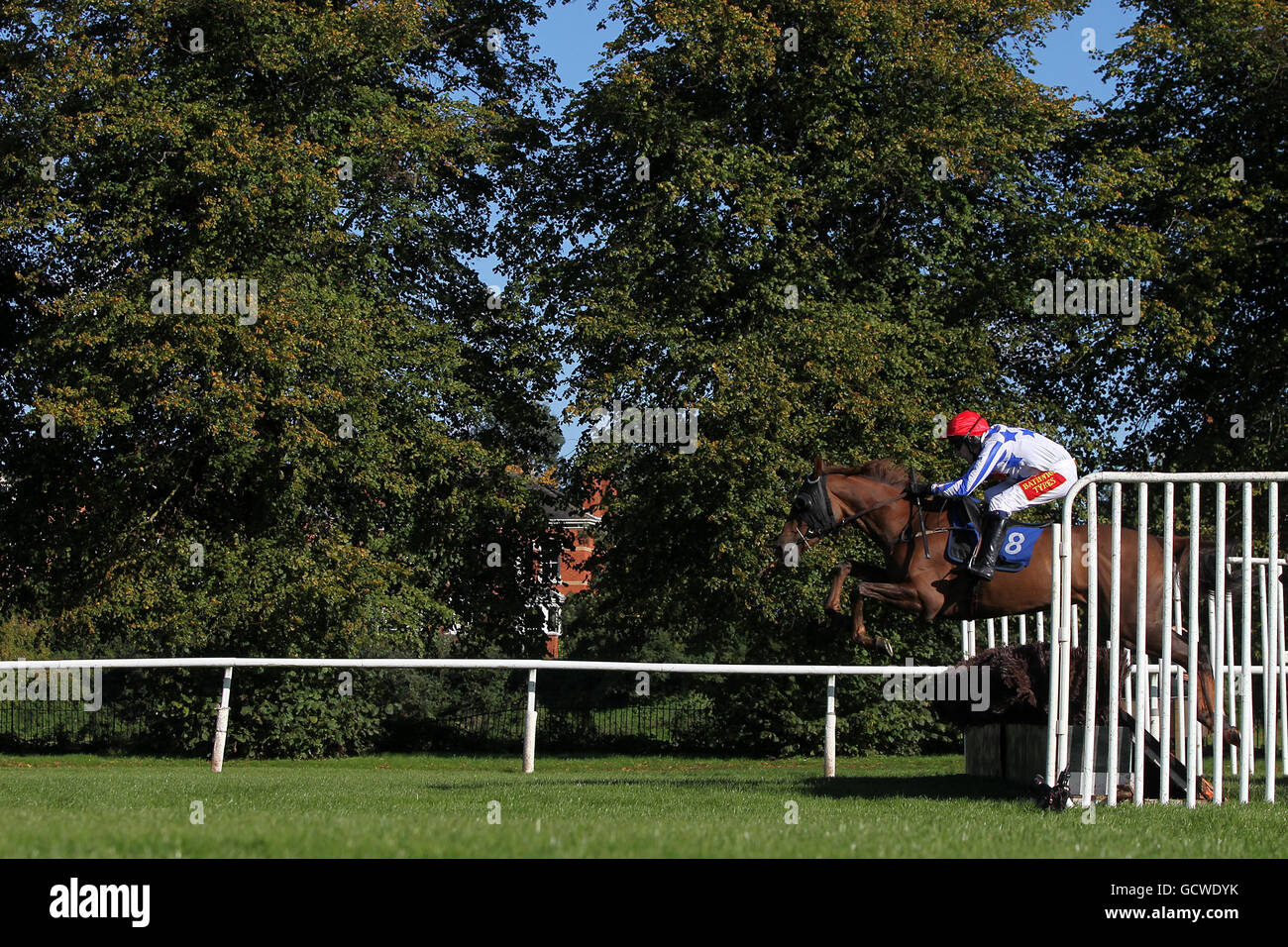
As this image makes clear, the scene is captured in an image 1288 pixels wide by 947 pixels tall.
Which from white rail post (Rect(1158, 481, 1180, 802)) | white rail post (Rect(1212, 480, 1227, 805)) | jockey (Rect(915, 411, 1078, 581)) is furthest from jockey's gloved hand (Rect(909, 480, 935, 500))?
white rail post (Rect(1212, 480, 1227, 805))

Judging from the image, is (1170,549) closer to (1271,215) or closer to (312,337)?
(312,337)

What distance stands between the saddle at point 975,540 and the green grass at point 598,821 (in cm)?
181

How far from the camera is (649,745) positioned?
25.1 m

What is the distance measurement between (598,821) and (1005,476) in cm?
516

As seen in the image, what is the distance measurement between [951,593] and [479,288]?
61.5 feet

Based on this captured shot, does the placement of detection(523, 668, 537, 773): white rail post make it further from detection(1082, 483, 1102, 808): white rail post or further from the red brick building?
the red brick building

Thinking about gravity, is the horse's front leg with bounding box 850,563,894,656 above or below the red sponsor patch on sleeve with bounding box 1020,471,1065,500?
below

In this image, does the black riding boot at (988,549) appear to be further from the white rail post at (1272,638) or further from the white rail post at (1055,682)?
the white rail post at (1272,638)

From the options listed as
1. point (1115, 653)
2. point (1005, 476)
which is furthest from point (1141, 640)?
point (1005, 476)

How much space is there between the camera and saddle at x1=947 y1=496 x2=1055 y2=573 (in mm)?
11172

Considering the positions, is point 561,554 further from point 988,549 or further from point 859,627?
point 988,549

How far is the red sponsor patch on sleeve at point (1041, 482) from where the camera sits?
10883mm

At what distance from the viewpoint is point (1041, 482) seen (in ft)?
35.7
